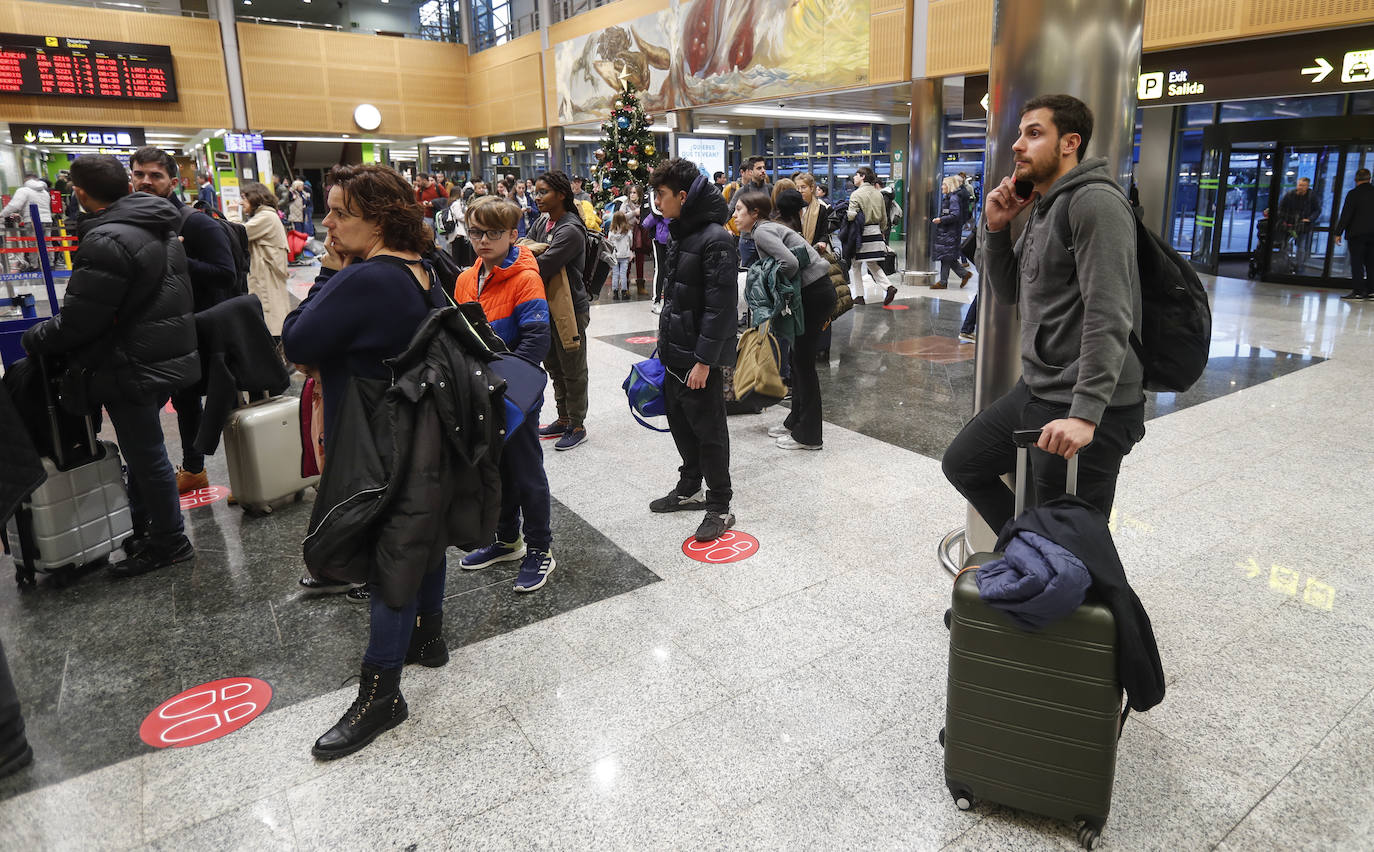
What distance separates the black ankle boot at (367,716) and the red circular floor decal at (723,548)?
144 cm

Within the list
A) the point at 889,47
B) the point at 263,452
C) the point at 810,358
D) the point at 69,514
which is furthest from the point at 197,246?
the point at 889,47

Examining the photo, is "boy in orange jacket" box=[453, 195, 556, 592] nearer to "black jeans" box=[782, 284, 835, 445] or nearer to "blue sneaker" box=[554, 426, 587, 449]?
"blue sneaker" box=[554, 426, 587, 449]

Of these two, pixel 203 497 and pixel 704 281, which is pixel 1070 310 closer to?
pixel 704 281

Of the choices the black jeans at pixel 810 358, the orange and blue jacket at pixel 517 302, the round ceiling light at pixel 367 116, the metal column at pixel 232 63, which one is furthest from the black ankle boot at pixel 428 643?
the round ceiling light at pixel 367 116

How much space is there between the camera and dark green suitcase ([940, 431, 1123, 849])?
5.88ft

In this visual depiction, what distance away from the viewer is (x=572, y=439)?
5.17 meters

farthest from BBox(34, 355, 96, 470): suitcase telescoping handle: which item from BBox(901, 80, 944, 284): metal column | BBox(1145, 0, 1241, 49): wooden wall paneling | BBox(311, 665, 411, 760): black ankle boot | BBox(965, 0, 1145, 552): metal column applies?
BBox(901, 80, 944, 284): metal column

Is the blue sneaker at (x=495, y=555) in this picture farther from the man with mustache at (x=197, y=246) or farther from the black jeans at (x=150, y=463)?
the man with mustache at (x=197, y=246)

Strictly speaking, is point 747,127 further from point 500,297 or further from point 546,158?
point 500,297

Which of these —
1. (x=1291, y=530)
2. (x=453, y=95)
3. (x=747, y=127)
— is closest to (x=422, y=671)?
(x=1291, y=530)

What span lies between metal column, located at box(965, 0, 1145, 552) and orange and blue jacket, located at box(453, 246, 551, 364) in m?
→ 1.67

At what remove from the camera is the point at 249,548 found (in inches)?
147

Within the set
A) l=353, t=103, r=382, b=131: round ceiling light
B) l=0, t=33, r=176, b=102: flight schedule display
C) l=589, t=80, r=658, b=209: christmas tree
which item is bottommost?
l=589, t=80, r=658, b=209: christmas tree

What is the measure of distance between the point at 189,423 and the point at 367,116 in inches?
882
